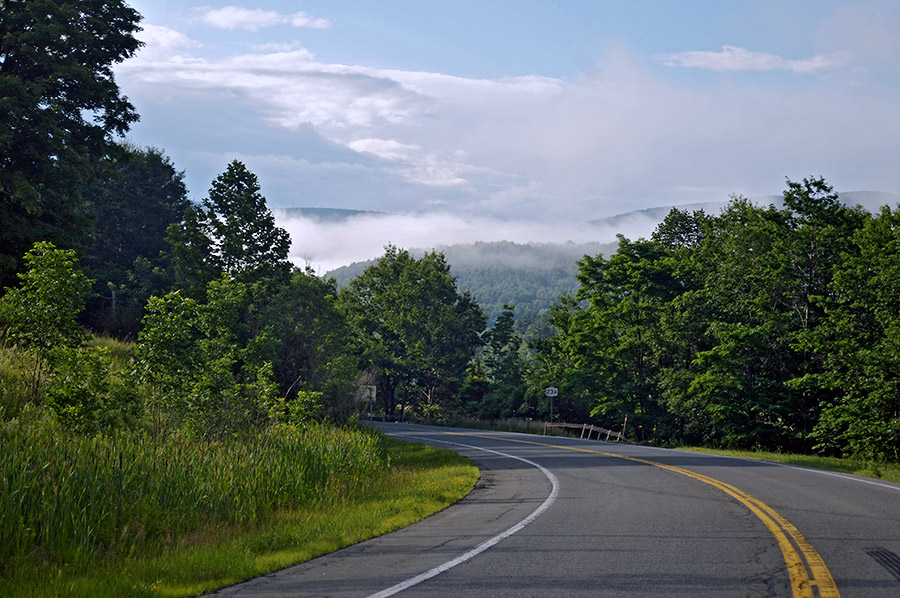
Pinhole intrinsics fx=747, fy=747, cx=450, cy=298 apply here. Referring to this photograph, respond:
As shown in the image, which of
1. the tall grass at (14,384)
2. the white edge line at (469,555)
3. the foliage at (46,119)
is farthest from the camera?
the foliage at (46,119)

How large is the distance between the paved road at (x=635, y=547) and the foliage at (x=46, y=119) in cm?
2171

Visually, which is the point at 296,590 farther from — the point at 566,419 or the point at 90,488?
the point at 566,419

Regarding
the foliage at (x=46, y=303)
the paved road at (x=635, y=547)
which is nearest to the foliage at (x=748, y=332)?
the paved road at (x=635, y=547)

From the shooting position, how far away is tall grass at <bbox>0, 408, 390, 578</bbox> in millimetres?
9609

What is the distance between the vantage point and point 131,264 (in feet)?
192

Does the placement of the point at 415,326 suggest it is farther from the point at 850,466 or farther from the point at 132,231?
the point at 850,466

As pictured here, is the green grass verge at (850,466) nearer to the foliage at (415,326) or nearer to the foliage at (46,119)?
the foliage at (46,119)

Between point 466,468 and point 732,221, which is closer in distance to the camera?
point 466,468

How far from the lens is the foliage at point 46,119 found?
27750 mm

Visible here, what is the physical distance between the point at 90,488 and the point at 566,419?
176 feet

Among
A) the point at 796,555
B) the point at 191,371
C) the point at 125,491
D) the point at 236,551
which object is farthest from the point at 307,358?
the point at 796,555

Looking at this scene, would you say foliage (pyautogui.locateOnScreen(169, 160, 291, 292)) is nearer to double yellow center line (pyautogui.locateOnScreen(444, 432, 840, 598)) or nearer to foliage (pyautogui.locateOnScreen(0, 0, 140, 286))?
foliage (pyautogui.locateOnScreen(0, 0, 140, 286))

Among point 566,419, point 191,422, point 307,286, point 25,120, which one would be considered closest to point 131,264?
point 307,286

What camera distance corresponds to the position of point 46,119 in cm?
2850
